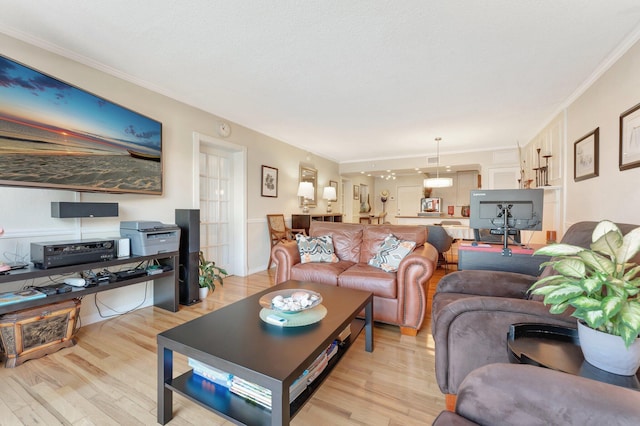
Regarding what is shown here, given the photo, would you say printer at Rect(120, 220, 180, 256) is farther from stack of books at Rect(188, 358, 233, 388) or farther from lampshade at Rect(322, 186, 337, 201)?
lampshade at Rect(322, 186, 337, 201)

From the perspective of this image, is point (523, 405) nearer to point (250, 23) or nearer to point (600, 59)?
point (250, 23)

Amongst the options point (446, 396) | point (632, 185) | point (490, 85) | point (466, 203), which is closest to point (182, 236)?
point (446, 396)

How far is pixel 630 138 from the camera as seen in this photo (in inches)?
78.8

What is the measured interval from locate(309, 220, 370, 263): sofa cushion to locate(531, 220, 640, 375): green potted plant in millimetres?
2311

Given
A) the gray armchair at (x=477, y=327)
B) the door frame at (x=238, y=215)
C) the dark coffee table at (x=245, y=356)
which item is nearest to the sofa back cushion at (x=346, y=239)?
the door frame at (x=238, y=215)

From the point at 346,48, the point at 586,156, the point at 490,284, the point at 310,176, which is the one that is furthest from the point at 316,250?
the point at 310,176

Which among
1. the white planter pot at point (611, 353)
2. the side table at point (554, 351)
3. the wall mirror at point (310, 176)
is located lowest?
the side table at point (554, 351)

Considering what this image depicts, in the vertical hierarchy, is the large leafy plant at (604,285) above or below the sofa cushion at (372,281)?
above

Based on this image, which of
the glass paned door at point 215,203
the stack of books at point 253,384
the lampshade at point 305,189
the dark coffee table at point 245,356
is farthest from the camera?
the lampshade at point 305,189

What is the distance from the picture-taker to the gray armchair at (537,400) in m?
0.63

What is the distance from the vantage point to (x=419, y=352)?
2021 mm

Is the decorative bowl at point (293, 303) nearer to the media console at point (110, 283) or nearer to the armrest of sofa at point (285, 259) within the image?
the armrest of sofa at point (285, 259)

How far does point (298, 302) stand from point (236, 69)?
86.5 inches

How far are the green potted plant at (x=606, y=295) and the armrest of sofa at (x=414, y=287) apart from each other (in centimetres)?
136
